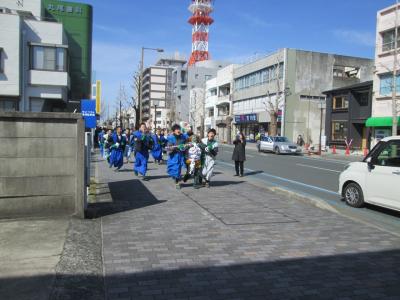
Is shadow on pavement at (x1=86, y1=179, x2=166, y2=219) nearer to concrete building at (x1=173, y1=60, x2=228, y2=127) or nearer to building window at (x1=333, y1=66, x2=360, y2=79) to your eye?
building window at (x1=333, y1=66, x2=360, y2=79)

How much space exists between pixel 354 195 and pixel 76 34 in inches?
1699

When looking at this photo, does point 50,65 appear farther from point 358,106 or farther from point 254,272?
point 254,272

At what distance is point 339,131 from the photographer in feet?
133

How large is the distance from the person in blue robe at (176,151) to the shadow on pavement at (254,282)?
612 centimetres

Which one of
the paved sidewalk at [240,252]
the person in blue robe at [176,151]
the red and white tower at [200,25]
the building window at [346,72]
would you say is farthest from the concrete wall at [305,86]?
the red and white tower at [200,25]

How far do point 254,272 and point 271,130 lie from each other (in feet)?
141

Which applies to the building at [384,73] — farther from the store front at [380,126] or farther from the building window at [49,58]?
the building window at [49,58]

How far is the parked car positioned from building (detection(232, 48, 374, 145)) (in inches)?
472

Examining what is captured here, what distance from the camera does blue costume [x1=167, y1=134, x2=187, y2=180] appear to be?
10.7 meters

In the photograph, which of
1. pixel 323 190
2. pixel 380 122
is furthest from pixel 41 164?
pixel 380 122

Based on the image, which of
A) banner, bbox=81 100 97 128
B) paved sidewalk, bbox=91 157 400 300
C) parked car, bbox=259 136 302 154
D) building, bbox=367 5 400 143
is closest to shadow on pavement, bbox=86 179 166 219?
paved sidewalk, bbox=91 157 400 300

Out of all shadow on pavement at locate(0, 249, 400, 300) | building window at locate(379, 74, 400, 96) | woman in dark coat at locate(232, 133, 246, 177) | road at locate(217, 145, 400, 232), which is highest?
building window at locate(379, 74, 400, 96)

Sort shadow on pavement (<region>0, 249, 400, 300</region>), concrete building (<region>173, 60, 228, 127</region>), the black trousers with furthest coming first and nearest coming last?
concrete building (<region>173, 60, 228, 127</region>), the black trousers, shadow on pavement (<region>0, 249, 400, 300</region>)

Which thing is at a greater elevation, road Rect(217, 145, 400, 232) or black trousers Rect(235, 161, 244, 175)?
black trousers Rect(235, 161, 244, 175)
